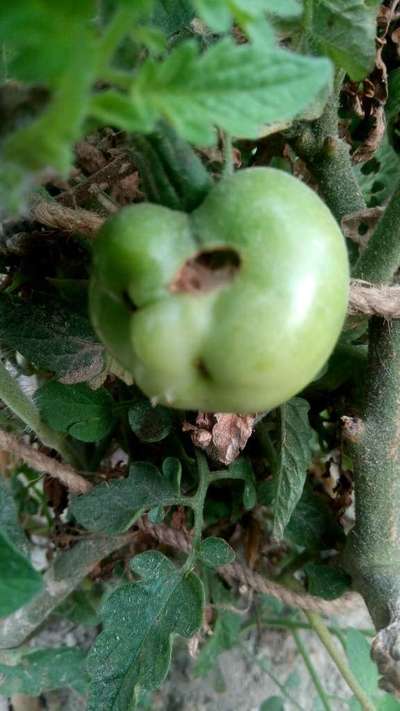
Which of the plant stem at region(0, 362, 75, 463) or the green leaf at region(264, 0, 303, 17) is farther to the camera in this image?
the plant stem at region(0, 362, 75, 463)

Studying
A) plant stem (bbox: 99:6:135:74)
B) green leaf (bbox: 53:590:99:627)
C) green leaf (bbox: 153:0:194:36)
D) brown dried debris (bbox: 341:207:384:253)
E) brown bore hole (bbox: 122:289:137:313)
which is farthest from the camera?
green leaf (bbox: 53:590:99:627)

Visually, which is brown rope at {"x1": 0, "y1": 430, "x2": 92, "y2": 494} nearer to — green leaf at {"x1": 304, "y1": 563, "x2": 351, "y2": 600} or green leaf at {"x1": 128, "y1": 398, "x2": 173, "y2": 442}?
green leaf at {"x1": 128, "y1": 398, "x2": 173, "y2": 442}

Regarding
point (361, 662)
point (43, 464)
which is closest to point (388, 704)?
point (361, 662)

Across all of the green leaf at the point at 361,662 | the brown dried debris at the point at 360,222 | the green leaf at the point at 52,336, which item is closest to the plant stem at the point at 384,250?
the brown dried debris at the point at 360,222

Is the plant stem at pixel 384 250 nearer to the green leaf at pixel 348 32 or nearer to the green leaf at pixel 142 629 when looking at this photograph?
the green leaf at pixel 348 32

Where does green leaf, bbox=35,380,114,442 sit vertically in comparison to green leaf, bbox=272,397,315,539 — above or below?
above

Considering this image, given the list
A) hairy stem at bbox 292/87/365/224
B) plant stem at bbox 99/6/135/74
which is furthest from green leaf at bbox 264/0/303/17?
hairy stem at bbox 292/87/365/224

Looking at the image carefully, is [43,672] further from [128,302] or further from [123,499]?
[128,302]
